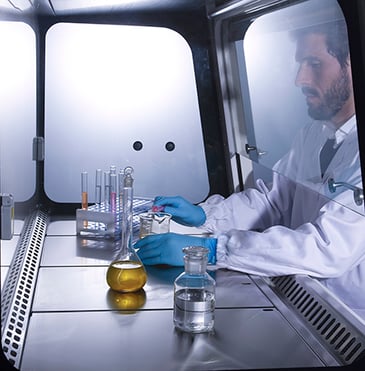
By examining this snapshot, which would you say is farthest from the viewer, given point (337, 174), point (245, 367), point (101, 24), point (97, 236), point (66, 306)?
point (101, 24)

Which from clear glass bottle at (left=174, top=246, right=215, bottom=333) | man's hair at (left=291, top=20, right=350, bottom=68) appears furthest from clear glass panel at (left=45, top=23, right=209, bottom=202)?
clear glass bottle at (left=174, top=246, right=215, bottom=333)

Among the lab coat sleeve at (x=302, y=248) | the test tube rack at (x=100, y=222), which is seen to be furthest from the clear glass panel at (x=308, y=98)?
the test tube rack at (x=100, y=222)

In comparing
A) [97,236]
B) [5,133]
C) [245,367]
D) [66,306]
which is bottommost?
[245,367]

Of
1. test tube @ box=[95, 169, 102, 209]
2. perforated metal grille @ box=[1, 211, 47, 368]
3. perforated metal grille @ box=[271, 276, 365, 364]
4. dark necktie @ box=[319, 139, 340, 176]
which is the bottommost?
perforated metal grille @ box=[271, 276, 365, 364]

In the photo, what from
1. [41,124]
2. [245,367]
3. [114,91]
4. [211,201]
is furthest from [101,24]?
[245,367]

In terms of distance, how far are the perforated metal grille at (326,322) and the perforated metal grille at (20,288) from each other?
0.64 m

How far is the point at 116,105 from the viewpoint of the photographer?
8.87 ft

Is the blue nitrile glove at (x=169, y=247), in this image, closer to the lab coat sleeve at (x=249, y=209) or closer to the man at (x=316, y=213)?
the man at (x=316, y=213)

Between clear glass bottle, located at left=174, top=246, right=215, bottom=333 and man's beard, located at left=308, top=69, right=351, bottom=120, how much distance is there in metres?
0.47

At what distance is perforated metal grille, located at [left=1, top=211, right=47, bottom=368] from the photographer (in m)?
1.37

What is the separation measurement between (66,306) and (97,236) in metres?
0.79

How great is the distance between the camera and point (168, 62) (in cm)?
272

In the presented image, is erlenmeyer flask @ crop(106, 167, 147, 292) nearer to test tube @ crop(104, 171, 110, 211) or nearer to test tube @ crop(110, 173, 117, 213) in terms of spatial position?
test tube @ crop(110, 173, 117, 213)

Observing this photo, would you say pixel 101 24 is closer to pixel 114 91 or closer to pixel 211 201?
pixel 114 91
